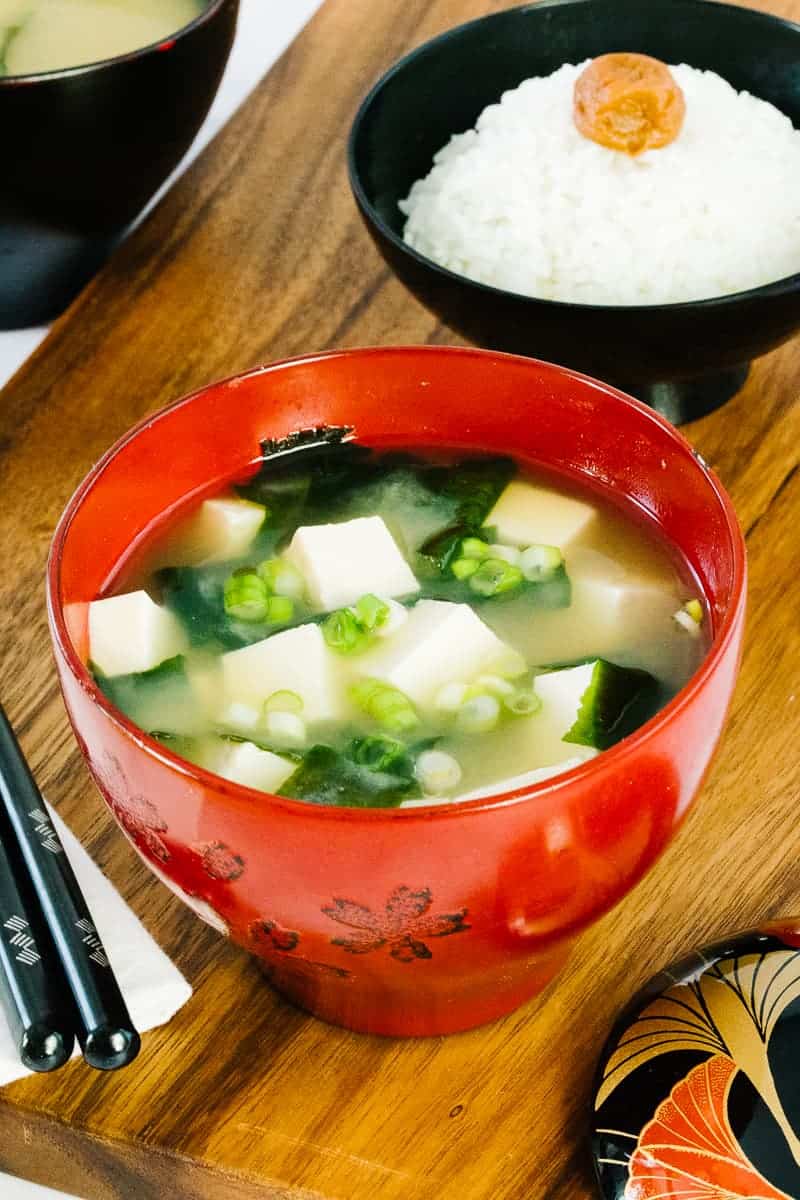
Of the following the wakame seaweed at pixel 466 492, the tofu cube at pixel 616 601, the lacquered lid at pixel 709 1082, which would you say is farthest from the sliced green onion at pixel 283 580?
the lacquered lid at pixel 709 1082

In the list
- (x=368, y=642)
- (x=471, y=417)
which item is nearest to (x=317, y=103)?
(x=471, y=417)

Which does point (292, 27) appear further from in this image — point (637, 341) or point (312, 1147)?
point (312, 1147)

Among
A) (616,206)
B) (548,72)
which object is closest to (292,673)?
(616,206)

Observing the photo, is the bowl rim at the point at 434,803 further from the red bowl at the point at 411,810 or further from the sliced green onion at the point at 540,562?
the sliced green onion at the point at 540,562

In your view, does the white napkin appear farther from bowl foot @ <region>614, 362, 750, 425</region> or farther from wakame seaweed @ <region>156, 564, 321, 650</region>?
bowl foot @ <region>614, 362, 750, 425</region>

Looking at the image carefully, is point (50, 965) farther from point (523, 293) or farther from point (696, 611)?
point (523, 293)

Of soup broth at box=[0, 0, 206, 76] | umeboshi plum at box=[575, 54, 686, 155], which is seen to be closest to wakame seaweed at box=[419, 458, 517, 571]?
umeboshi plum at box=[575, 54, 686, 155]
